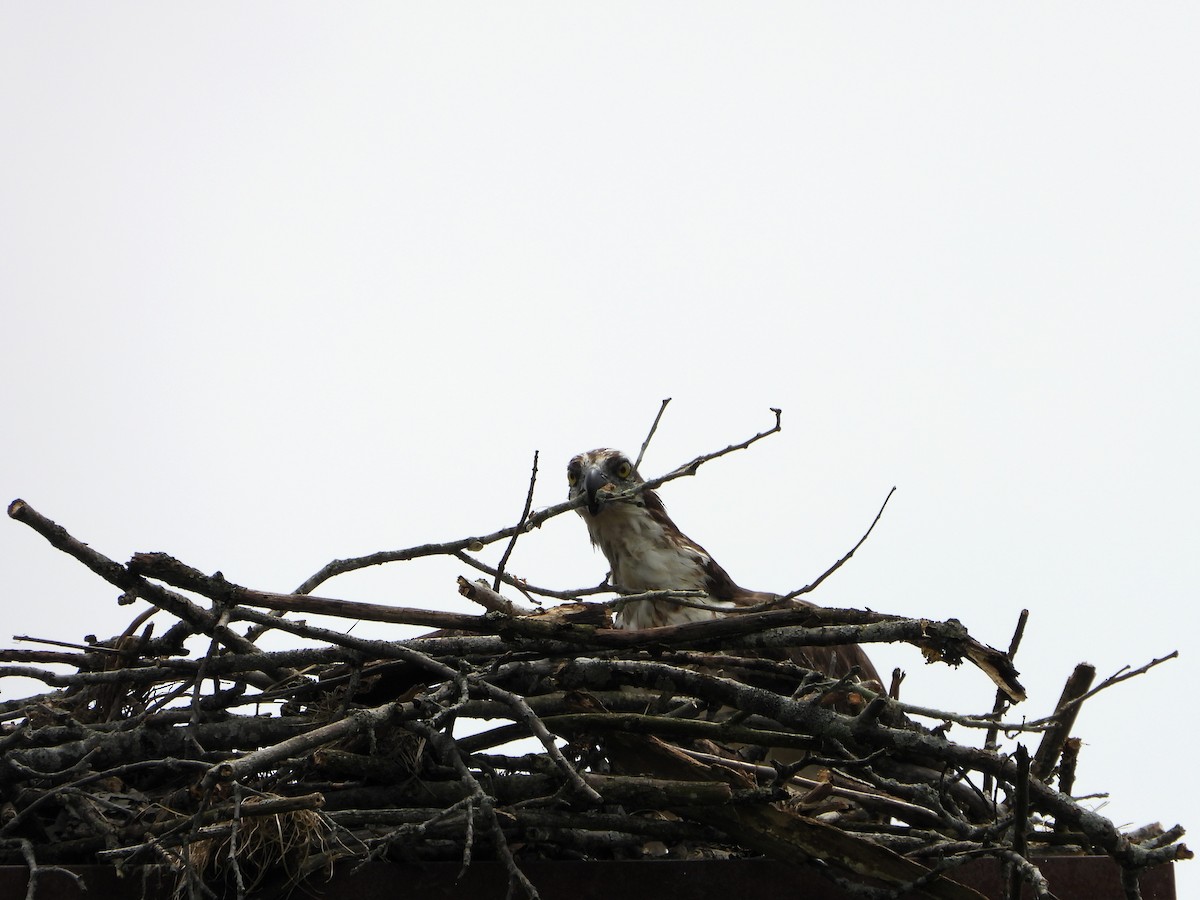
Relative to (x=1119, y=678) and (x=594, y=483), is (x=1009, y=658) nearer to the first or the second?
(x=1119, y=678)

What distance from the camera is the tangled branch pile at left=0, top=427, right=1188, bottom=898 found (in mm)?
3195

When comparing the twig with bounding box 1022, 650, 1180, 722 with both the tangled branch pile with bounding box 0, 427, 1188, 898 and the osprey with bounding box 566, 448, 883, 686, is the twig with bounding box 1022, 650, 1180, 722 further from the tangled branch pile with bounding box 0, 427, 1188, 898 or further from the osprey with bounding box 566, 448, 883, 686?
the osprey with bounding box 566, 448, 883, 686

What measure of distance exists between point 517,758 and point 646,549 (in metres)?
2.61

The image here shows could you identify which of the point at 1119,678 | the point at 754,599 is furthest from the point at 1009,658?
the point at 754,599

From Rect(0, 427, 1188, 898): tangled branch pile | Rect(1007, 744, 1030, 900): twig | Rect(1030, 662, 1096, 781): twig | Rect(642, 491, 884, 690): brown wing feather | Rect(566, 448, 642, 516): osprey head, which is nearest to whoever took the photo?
Rect(1007, 744, 1030, 900): twig

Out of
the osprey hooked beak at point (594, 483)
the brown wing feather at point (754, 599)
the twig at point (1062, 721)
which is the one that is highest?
the osprey hooked beak at point (594, 483)

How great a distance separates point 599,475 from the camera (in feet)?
19.9

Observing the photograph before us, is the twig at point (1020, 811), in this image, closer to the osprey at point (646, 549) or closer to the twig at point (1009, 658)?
the twig at point (1009, 658)

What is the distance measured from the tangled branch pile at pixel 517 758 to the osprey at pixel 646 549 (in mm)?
1906

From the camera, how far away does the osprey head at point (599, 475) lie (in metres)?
6.00

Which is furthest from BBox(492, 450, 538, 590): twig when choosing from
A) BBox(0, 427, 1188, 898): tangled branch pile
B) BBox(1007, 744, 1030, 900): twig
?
BBox(1007, 744, 1030, 900): twig

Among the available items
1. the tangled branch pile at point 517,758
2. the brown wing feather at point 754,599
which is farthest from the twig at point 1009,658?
the brown wing feather at point 754,599

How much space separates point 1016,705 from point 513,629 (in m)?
1.37

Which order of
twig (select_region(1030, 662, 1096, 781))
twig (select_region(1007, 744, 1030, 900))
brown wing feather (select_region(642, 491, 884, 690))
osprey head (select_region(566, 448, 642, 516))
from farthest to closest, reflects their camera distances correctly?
osprey head (select_region(566, 448, 642, 516)), brown wing feather (select_region(642, 491, 884, 690)), twig (select_region(1030, 662, 1096, 781)), twig (select_region(1007, 744, 1030, 900))
